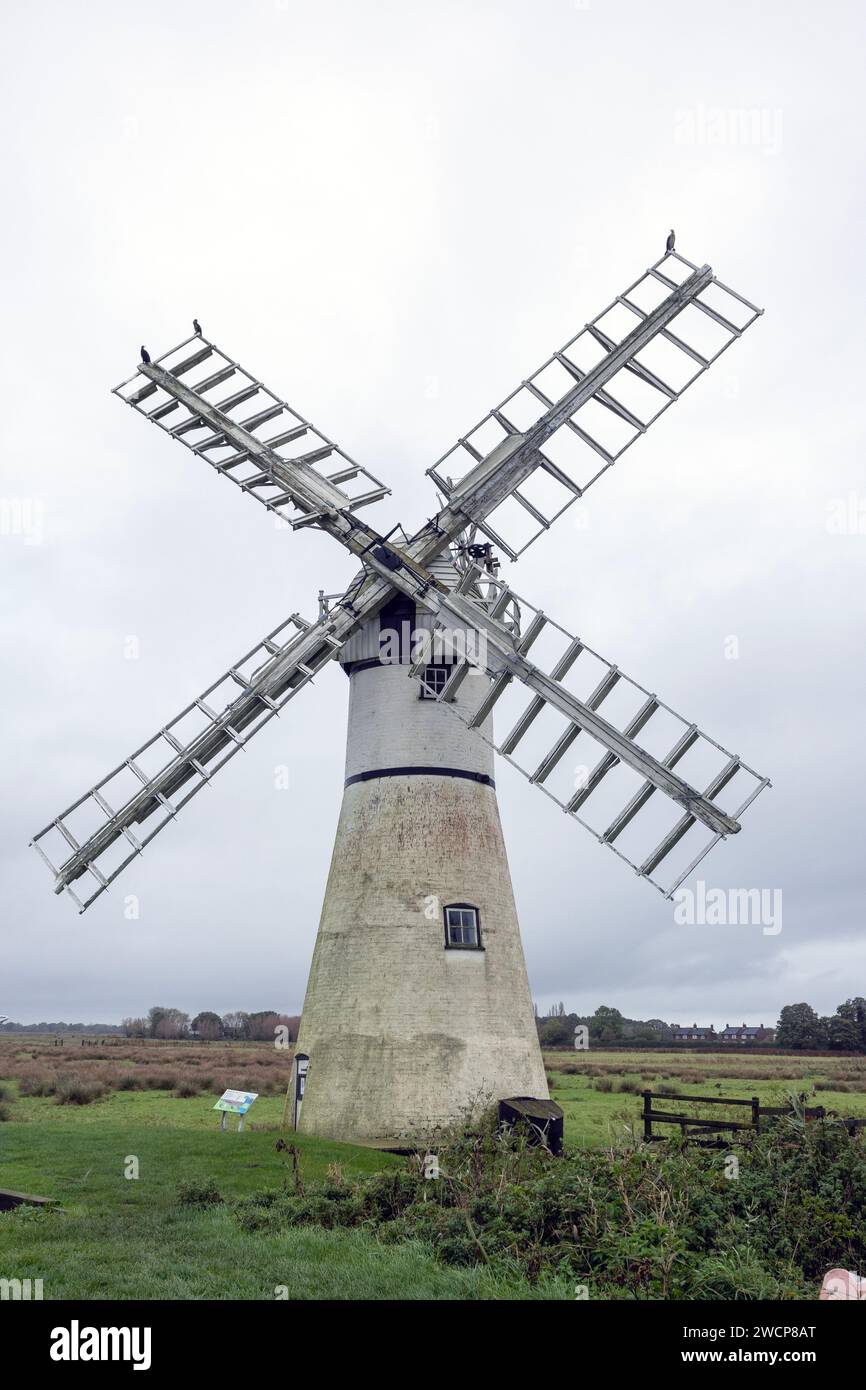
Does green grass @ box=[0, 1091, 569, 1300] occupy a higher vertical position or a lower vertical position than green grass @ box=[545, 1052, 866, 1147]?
higher

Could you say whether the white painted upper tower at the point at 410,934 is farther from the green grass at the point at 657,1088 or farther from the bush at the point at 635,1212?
the bush at the point at 635,1212

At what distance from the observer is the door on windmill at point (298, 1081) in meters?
21.4

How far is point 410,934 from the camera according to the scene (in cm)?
2102

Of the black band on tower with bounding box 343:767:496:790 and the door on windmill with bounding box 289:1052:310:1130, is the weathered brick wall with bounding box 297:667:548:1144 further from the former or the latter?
the door on windmill with bounding box 289:1052:310:1130

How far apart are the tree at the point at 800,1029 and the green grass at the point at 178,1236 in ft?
245

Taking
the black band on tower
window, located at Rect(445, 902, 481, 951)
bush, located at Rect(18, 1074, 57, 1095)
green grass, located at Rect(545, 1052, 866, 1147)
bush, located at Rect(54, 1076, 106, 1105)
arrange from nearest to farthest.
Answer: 1. window, located at Rect(445, 902, 481, 951)
2. the black band on tower
3. green grass, located at Rect(545, 1052, 866, 1147)
4. bush, located at Rect(54, 1076, 106, 1105)
5. bush, located at Rect(18, 1074, 57, 1095)

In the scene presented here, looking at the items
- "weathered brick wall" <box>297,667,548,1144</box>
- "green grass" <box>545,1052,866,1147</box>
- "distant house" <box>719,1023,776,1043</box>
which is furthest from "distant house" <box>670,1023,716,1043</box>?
"weathered brick wall" <box>297,667,548,1144</box>

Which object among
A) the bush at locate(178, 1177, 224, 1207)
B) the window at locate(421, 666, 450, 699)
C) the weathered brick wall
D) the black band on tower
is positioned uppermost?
the window at locate(421, 666, 450, 699)

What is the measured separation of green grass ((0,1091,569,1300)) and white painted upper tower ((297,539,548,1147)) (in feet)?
4.57

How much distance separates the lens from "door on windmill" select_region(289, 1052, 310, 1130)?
2138cm

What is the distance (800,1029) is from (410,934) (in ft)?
255

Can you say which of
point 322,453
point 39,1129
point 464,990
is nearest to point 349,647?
point 322,453

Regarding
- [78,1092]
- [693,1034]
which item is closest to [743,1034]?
[693,1034]
